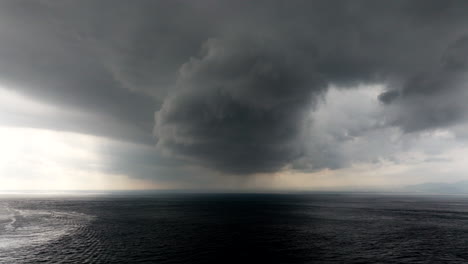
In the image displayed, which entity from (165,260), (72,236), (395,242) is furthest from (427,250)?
(72,236)

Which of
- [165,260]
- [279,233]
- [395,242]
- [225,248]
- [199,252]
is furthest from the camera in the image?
[279,233]

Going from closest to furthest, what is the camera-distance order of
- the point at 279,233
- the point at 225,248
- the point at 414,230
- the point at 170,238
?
the point at 225,248, the point at 170,238, the point at 279,233, the point at 414,230

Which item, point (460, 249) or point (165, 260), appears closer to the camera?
point (165, 260)

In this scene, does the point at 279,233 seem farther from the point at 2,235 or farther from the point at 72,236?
the point at 2,235

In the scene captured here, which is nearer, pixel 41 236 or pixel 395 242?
pixel 395 242

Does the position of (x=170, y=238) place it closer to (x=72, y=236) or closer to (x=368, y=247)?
(x=72, y=236)

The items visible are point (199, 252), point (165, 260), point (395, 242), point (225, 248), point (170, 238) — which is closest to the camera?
point (165, 260)

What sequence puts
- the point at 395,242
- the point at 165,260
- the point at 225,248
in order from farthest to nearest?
the point at 395,242 < the point at 225,248 < the point at 165,260

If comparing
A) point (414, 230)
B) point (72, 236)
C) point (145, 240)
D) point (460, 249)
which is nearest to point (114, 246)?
point (145, 240)
